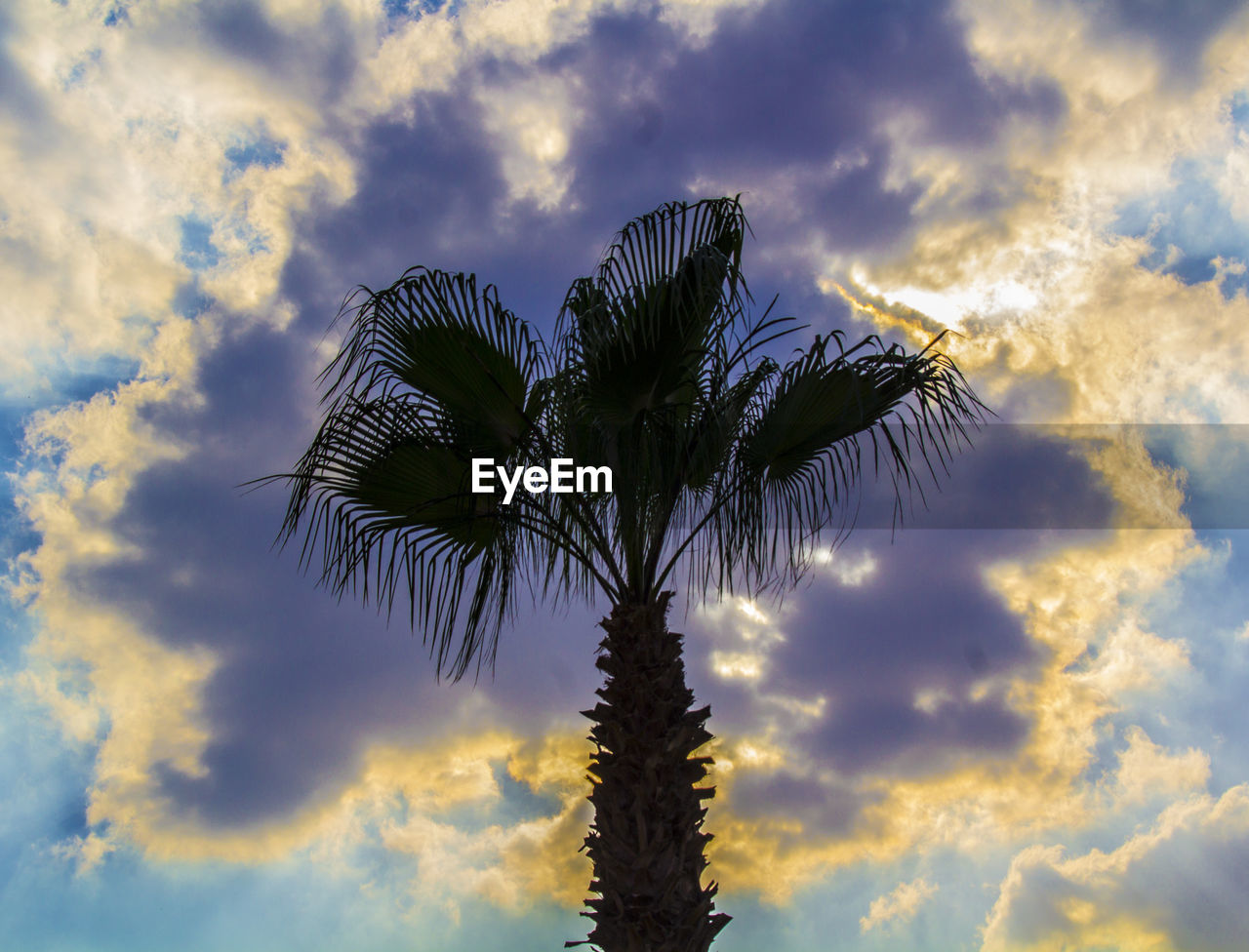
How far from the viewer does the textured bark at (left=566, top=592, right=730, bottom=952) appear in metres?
4.31

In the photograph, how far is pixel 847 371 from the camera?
469 cm

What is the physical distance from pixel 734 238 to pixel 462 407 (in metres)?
1.83

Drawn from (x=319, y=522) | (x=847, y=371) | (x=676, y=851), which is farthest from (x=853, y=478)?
(x=319, y=522)

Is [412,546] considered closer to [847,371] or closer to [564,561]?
[564,561]

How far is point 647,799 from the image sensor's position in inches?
174

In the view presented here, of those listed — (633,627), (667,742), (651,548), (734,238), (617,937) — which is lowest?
(617,937)

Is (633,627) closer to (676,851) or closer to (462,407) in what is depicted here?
(676,851)

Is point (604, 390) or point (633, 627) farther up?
point (604, 390)

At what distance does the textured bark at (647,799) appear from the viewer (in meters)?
4.31

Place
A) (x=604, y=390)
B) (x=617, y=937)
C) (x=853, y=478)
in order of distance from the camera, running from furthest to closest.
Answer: (x=853, y=478), (x=604, y=390), (x=617, y=937)

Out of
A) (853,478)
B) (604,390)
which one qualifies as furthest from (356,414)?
(853,478)

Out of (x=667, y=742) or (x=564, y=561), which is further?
(x=564, y=561)

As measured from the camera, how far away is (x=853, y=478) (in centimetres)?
495

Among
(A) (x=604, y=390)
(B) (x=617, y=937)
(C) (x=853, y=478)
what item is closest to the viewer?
(B) (x=617, y=937)
